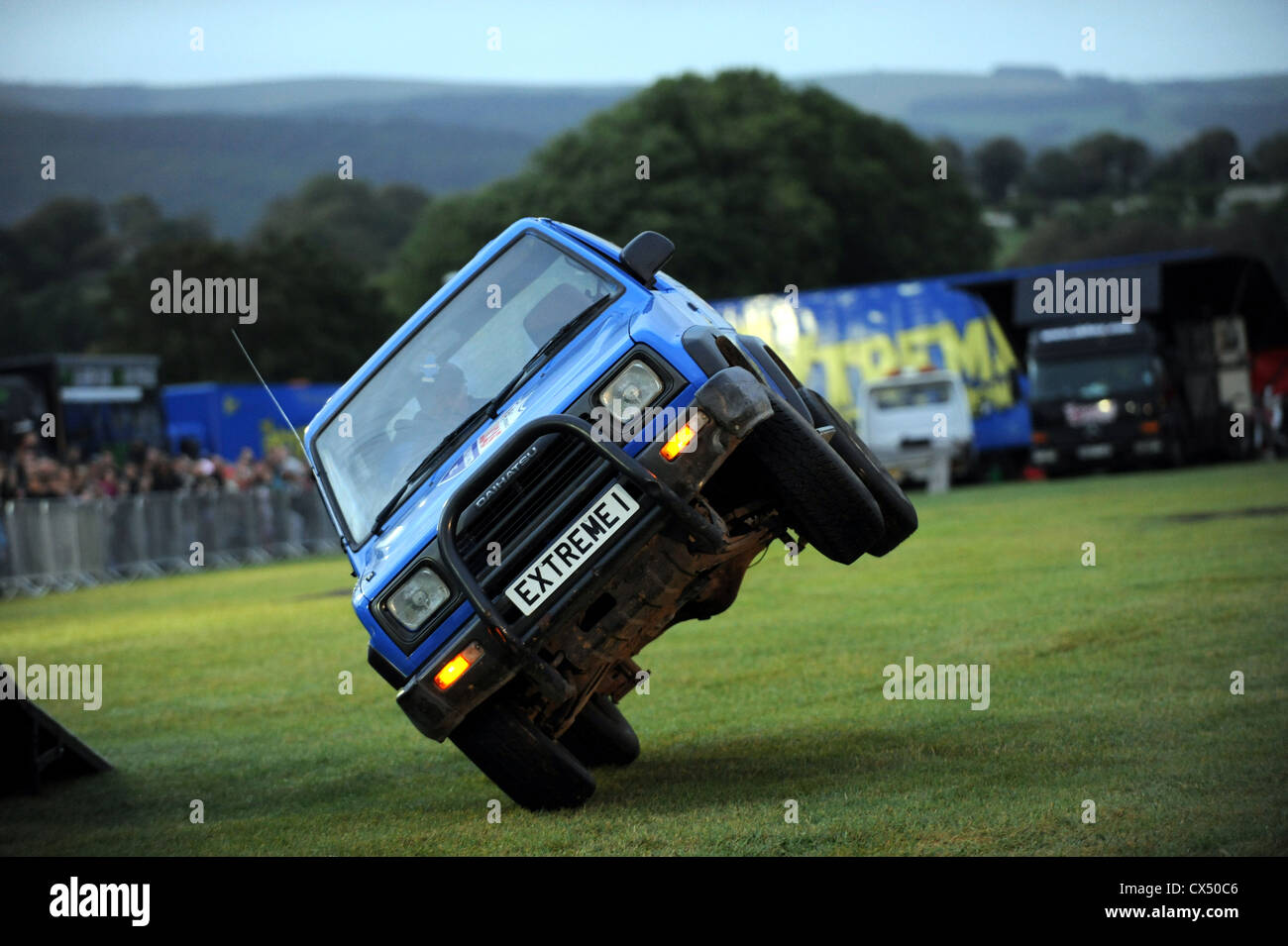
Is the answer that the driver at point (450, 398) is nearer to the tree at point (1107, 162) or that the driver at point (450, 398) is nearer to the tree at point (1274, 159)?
the tree at point (1274, 159)

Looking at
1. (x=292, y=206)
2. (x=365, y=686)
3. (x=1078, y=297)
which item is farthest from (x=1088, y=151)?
(x=365, y=686)

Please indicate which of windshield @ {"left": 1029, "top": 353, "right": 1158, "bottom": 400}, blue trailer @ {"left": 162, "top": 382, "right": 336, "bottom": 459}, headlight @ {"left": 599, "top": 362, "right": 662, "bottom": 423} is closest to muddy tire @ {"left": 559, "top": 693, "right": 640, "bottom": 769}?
headlight @ {"left": 599, "top": 362, "right": 662, "bottom": 423}

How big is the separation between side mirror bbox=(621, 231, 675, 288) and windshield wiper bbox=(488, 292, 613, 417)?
17 cm

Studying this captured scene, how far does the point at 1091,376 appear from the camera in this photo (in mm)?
32812

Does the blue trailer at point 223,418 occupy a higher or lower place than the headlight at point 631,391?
lower

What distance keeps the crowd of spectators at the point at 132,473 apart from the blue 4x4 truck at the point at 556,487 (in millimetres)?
17743

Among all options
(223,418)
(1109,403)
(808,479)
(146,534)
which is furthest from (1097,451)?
(808,479)

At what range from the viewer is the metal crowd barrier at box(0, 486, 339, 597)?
78.5ft

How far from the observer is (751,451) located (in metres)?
7.02

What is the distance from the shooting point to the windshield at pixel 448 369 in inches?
305

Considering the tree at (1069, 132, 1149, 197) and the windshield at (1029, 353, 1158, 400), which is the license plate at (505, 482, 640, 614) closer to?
the windshield at (1029, 353, 1158, 400)

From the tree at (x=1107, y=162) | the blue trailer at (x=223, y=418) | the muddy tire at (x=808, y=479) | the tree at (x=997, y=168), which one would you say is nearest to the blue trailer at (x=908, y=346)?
the blue trailer at (x=223, y=418)
